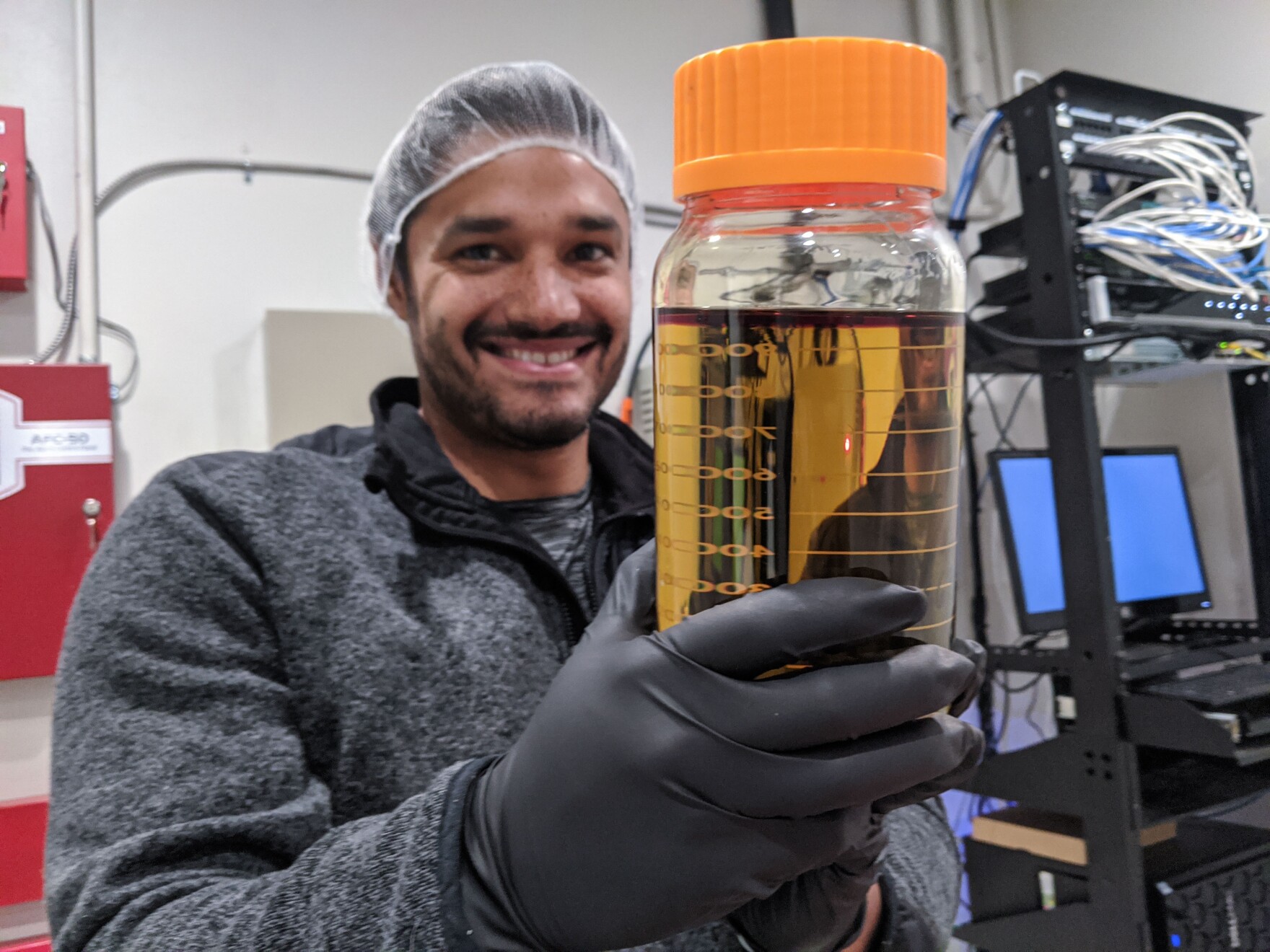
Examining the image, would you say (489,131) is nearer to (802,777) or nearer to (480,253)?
(480,253)

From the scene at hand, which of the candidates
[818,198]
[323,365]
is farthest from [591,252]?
[323,365]

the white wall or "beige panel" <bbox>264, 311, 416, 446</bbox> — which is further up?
the white wall

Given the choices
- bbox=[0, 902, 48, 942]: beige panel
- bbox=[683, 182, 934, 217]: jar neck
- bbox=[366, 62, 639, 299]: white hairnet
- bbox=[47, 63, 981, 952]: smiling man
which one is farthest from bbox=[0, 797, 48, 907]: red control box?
bbox=[683, 182, 934, 217]: jar neck

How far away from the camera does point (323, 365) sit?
1.57 metres

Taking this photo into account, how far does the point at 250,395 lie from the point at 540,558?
3.38 ft

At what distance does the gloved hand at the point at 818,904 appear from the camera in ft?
1.67

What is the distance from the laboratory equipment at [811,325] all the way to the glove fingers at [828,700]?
2 cm

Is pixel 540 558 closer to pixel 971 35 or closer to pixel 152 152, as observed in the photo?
pixel 152 152

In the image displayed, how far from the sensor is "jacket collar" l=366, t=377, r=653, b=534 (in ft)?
2.74

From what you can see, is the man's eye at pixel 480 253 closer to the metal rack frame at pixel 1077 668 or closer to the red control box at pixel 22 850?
the metal rack frame at pixel 1077 668

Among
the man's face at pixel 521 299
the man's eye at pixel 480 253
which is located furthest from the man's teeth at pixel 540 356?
the man's eye at pixel 480 253

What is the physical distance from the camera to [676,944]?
2.18 feet

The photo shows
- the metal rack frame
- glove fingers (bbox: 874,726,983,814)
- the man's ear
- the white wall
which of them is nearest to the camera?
glove fingers (bbox: 874,726,983,814)

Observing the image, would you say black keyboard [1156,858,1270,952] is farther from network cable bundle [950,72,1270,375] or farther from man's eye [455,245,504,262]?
man's eye [455,245,504,262]
